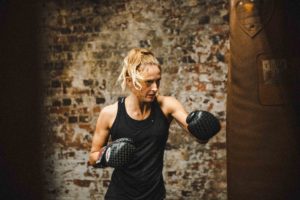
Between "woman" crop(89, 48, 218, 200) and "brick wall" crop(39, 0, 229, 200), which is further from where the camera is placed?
"brick wall" crop(39, 0, 229, 200)

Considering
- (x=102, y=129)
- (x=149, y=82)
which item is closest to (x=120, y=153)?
(x=102, y=129)

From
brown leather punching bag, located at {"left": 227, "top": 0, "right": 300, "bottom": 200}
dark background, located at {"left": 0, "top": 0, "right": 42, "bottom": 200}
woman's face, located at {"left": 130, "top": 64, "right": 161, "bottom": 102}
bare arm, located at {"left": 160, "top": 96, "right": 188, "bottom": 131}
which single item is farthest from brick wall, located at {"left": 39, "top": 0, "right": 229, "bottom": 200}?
brown leather punching bag, located at {"left": 227, "top": 0, "right": 300, "bottom": 200}

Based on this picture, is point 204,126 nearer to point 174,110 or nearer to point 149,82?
point 174,110

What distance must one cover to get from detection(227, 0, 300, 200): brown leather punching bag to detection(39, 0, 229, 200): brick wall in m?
1.47

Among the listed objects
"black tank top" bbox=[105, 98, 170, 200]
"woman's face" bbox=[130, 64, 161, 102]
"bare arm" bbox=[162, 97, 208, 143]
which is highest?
"woman's face" bbox=[130, 64, 161, 102]

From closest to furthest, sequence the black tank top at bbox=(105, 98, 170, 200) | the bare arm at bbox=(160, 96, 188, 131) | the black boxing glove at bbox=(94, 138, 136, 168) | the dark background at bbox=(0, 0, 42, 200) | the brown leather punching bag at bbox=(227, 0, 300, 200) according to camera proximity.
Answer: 1. the brown leather punching bag at bbox=(227, 0, 300, 200)
2. the black boxing glove at bbox=(94, 138, 136, 168)
3. the black tank top at bbox=(105, 98, 170, 200)
4. the bare arm at bbox=(160, 96, 188, 131)
5. the dark background at bbox=(0, 0, 42, 200)

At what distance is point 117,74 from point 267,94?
197 centimetres

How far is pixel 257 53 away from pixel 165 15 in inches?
68.7

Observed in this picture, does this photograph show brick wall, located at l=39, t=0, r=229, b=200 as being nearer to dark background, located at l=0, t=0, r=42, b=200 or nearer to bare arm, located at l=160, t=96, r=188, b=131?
dark background, located at l=0, t=0, r=42, b=200

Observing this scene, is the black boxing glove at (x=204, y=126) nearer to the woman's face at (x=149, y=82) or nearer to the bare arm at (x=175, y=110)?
the bare arm at (x=175, y=110)

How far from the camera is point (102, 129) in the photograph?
224 cm

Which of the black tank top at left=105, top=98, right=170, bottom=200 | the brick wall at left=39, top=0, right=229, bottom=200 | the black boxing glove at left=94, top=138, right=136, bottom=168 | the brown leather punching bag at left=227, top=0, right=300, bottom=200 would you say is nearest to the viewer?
the brown leather punching bag at left=227, top=0, right=300, bottom=200

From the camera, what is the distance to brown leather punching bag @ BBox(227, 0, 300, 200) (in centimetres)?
160

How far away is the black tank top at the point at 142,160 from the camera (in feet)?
6.96
